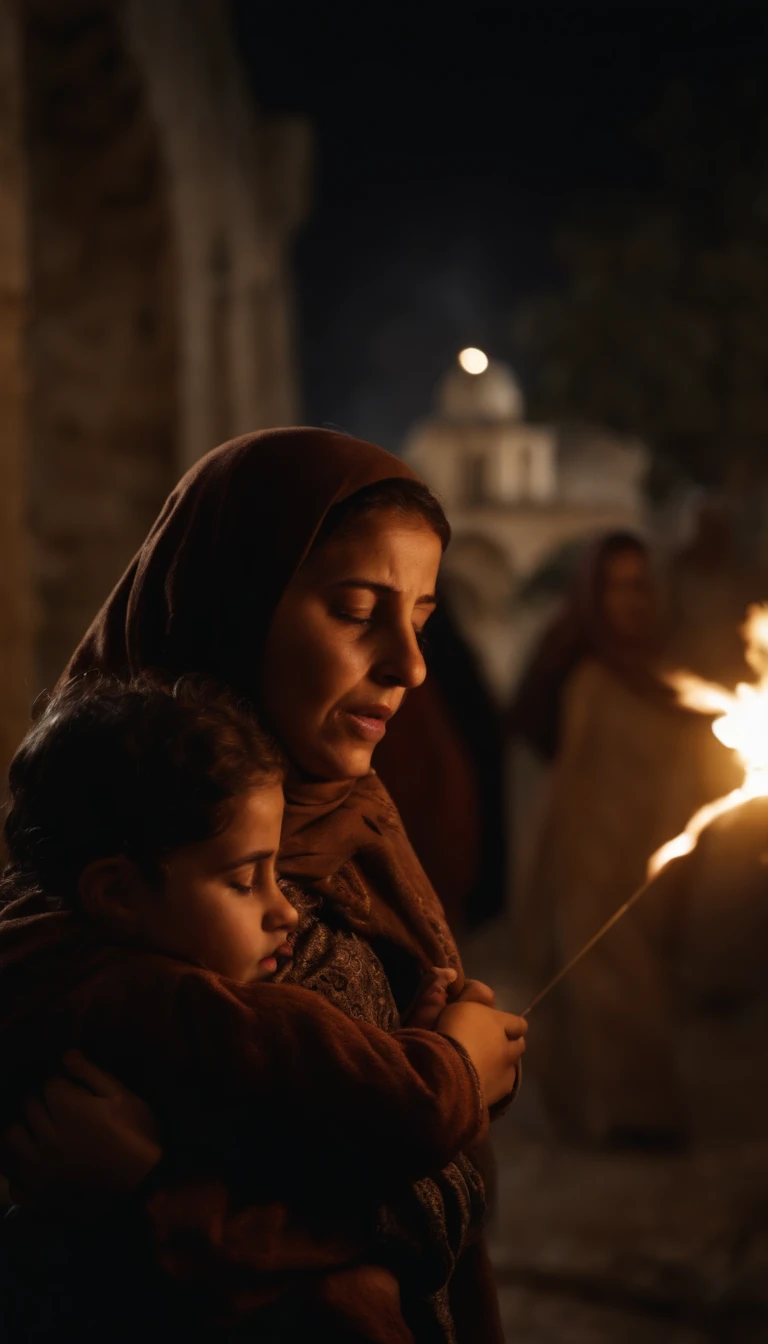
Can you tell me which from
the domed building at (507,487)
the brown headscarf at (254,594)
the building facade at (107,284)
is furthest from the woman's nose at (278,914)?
the domed building at (507,487)

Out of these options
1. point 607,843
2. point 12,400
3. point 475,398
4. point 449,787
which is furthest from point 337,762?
point 475,398

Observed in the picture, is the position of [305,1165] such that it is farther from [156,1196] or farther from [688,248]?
[688,248]

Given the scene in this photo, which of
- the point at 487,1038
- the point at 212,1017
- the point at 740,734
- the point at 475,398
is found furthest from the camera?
the point at 475,398

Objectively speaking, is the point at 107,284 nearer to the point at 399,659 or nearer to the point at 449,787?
the point at 449,787

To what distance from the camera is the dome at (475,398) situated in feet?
89.9

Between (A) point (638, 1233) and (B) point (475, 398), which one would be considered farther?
(B) point (475, 398)

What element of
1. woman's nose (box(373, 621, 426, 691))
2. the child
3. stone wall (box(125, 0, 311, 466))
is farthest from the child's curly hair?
stone wall (box(125, 0, 311, 466))

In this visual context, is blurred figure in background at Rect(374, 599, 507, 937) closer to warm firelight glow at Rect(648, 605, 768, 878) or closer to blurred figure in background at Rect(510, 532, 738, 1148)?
blurred figure in background at Rect(510, 532, 738, 1148)

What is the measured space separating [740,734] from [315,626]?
0.62m

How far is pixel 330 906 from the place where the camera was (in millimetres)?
1970

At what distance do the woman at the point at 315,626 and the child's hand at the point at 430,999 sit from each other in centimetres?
4

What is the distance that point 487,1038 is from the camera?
182cm

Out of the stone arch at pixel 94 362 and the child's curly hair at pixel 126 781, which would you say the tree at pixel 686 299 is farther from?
the child's curly hair at pixel 126 781

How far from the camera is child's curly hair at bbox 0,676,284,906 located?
163 cm
